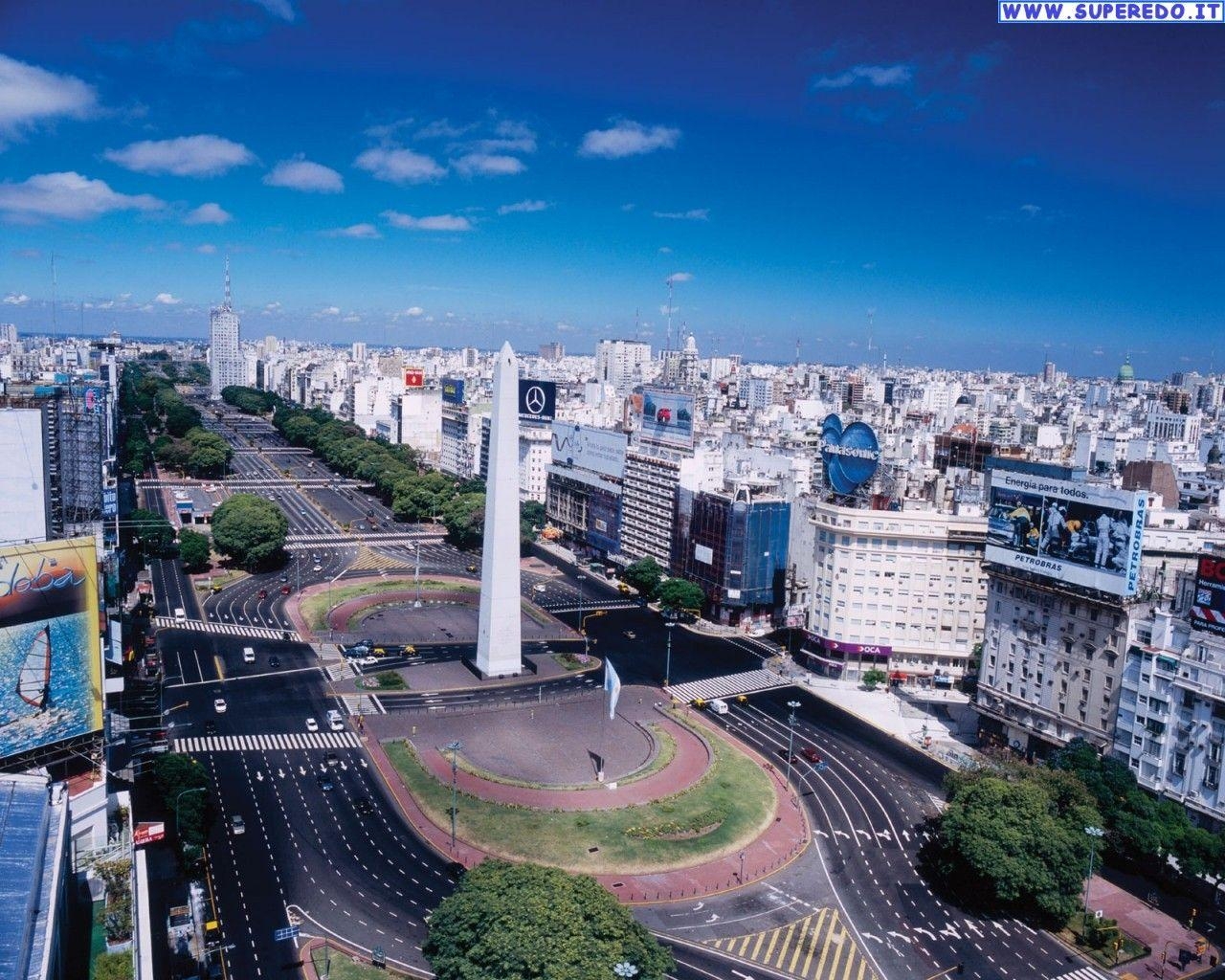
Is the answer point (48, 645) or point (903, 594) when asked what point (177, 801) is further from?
point (903, 594)

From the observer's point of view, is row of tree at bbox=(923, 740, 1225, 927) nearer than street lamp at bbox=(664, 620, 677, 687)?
Yes

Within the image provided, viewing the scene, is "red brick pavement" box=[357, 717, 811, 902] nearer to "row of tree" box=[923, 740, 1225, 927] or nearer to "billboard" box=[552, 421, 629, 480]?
"row of tree" box=[923, 740, 1225, 927]

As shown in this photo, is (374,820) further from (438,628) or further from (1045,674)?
(1045,674)

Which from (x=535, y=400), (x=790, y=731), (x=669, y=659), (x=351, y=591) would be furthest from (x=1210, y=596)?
(x=535, y=400)

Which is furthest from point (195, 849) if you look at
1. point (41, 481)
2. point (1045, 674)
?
point (1045, 674)

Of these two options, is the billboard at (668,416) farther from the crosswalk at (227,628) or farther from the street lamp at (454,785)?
the street lamp at (454,785)

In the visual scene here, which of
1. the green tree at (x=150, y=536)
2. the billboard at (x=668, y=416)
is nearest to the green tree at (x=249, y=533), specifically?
the green tree at (x=150, y=536)

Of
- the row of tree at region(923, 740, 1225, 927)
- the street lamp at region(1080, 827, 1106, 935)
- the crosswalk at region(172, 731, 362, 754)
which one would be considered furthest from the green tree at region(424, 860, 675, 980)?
the crosswalk at region(172, 731, 362, 754)
